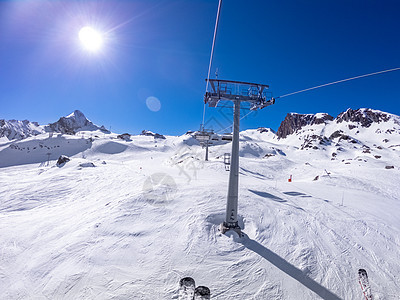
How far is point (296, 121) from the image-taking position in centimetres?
18388

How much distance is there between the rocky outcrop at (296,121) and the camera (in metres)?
167

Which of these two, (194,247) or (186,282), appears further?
(194,247)

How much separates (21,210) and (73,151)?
2200 inches

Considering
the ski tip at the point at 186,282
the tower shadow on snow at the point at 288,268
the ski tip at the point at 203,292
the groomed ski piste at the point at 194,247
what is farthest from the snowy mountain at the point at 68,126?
the ski tip at the point at 203,292

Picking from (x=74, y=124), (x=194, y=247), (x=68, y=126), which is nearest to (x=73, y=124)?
(x=74, y=124)

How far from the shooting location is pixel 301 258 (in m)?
6.30

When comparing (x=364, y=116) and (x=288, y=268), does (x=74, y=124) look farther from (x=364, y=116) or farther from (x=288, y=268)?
(x=364, y=116)

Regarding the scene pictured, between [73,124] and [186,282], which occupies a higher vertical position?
[73,124]

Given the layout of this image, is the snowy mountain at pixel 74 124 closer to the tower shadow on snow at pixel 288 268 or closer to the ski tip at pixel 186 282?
the tower shadow on snow at pixel 288 268

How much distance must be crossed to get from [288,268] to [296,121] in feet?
680

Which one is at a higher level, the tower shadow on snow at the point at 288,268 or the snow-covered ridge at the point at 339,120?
the snow-covered ridge at the point at 339,120

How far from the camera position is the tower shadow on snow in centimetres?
509

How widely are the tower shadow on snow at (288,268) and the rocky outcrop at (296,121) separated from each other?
195 metres

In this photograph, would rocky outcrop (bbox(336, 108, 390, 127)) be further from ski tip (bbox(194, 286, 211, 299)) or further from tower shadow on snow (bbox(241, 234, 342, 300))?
ski tip (bbox(194, 286, 211, 299))
